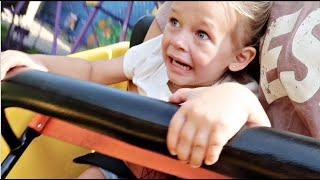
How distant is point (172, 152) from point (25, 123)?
1.56 ft

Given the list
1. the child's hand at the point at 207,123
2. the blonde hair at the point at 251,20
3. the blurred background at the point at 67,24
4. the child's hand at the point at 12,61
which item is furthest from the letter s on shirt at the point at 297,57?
the blurred background at the point at 67,24

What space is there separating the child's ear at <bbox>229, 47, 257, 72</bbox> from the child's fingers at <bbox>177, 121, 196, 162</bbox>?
399 mm

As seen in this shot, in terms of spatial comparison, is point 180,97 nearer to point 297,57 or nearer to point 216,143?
point 216,143

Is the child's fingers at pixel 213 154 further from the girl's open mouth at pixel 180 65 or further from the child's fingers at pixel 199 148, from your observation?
the girl's open mouth at pixel 180 65

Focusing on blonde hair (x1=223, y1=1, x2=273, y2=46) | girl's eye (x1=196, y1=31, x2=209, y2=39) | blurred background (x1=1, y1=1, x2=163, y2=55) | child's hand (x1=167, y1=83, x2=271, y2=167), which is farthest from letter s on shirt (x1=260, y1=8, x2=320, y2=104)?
blurred background (x1=1, y1=1, x2=163, y2=55)

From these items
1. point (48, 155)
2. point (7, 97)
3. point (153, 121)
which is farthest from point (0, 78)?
point (48, 155)

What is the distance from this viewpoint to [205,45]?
67 cm

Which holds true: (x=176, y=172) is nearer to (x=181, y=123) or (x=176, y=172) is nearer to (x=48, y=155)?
(x=181, y=123)

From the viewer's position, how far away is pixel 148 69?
3.03 feet


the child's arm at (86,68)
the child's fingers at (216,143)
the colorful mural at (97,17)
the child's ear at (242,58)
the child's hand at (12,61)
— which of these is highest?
the child's fingers at (216,143)

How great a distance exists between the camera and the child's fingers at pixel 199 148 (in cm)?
40

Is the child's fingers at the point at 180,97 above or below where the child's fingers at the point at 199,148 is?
below

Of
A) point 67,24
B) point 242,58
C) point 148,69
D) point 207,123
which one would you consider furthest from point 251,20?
point 67,24

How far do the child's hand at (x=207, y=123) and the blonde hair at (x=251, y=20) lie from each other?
0.82 ft
